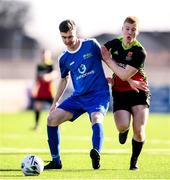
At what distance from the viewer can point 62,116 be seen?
11.1 metres

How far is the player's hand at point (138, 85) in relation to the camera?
10.9 metres

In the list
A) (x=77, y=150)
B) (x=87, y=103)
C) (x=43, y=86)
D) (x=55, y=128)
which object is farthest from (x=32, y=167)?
(x=43, y=86)

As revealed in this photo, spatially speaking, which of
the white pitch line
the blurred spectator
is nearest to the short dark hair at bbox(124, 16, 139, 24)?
the white pitch line

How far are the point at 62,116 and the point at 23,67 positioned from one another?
38.6 m

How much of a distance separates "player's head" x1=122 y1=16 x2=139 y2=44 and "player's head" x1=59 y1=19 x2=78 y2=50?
0.68 m

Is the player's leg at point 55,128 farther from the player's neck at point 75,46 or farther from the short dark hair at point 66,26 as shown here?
the short dark hair at point 66,26

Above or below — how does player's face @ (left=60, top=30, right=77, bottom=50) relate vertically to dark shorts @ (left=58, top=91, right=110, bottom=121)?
above

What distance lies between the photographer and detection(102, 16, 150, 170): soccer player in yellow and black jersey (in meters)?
10.9

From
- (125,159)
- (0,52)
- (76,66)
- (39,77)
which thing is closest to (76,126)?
(39,77)

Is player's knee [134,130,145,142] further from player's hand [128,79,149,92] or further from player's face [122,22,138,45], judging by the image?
player's face [122,22,138,45]

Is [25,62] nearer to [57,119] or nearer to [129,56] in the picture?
[57,119]

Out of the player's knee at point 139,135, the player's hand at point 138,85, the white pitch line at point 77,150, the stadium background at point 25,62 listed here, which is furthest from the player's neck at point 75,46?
the stadium background at point 25,62

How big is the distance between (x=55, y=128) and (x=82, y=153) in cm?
290

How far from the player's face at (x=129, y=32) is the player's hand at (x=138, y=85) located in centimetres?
55
